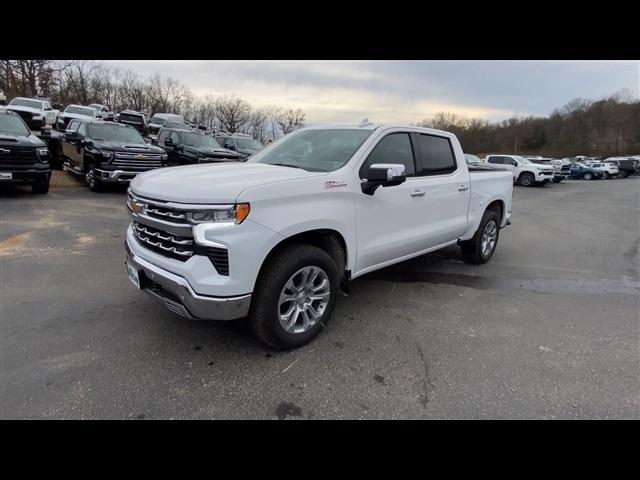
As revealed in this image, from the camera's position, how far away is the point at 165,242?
2729mm

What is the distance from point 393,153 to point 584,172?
128ft

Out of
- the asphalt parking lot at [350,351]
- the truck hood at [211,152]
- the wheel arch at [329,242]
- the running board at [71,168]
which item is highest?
the truck hood at [211,152]

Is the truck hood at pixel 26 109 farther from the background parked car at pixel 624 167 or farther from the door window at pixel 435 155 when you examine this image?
the background parked car at pixel 624 167

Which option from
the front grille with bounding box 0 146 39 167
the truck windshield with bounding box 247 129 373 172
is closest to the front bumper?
the front grille with bounding box 0 146 39 167

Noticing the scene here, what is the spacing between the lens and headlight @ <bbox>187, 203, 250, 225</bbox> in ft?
8.10

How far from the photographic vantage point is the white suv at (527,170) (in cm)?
2250

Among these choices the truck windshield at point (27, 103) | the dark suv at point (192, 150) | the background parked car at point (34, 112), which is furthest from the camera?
the truck windshield at point (27, 103)

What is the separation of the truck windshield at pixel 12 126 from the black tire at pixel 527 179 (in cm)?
2454

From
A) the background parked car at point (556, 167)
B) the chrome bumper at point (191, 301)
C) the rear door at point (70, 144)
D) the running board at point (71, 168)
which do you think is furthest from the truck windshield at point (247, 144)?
the background parked car at point (556, 167)

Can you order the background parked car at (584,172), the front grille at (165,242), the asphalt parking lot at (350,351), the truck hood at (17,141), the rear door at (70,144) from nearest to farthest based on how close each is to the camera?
1. the asphalt parking lot at (350,351)
2. the front grille at (165,242)
3. the truck hood at (17,141)
4. the rear door at (70,144)
5. the background parked car at (584,172)

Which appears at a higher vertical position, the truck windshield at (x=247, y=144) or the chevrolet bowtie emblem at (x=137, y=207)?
the truck windshield at (x=247, y=144)

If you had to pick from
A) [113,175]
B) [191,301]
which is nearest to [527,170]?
[113,175]
